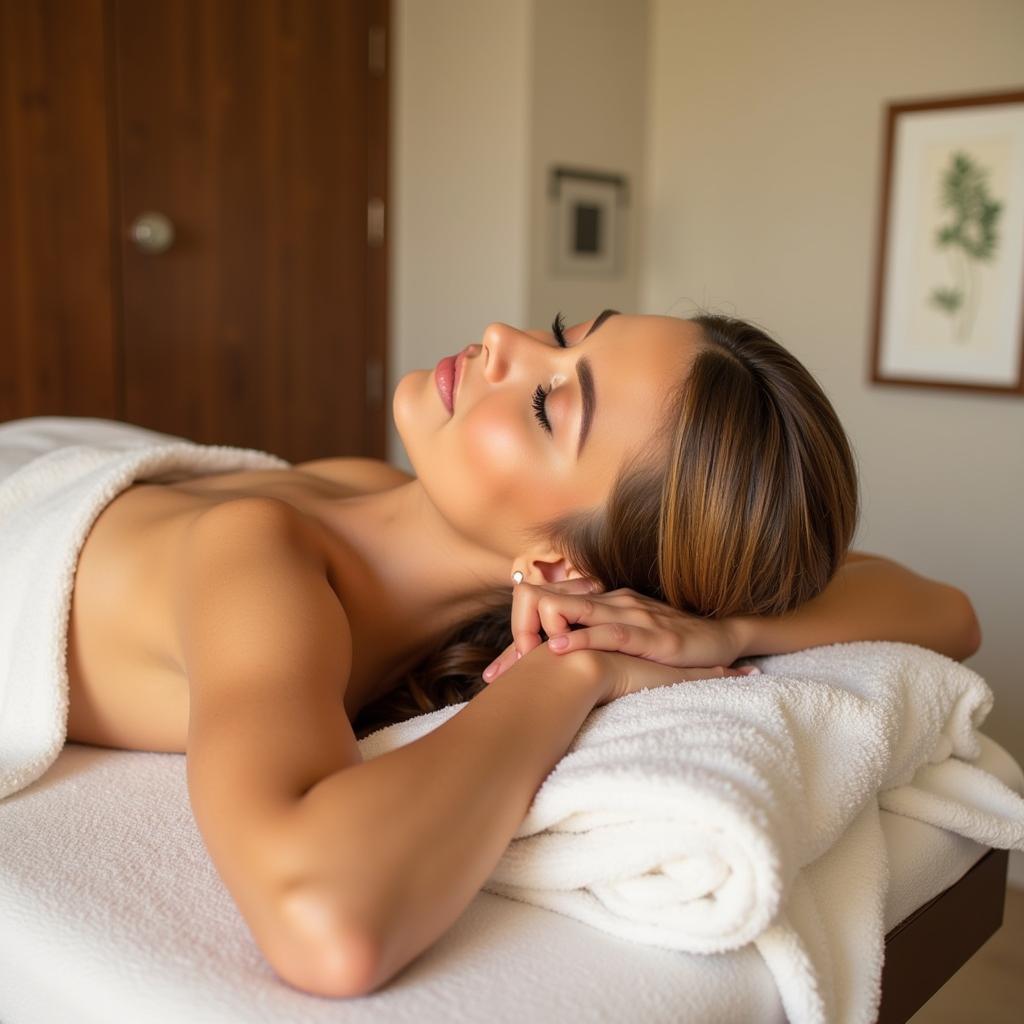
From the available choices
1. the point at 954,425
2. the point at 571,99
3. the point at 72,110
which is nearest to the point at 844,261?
the point at 954,425

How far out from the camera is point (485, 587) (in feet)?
4.54

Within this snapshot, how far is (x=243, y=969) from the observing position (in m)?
0.78

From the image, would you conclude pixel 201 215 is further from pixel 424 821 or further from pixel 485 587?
pixel 424 821

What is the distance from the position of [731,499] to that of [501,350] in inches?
12.0

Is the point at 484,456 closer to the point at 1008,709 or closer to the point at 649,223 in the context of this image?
the point at 1008,709

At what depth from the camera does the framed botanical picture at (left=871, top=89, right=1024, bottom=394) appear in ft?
9.48

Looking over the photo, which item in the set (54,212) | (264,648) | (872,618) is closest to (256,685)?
(264,648)

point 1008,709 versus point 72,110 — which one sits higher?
point 72,110

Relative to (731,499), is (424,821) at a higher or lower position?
lower

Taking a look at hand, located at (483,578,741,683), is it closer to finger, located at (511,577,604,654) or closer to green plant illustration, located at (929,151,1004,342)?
finger, located at (511,577,604,654)

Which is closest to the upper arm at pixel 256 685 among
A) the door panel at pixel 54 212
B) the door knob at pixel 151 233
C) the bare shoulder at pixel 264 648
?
the bare shoulder at pixel 264 648

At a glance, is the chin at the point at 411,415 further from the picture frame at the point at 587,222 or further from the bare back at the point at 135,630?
the picture frame at the point at 587,222

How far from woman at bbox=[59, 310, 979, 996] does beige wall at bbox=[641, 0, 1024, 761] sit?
5.20ft

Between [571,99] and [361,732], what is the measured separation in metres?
2.50
